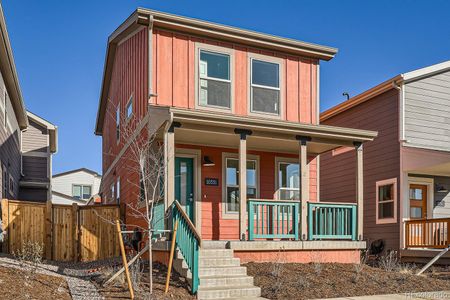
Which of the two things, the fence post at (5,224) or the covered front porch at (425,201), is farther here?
the covered front porch at (425,201)

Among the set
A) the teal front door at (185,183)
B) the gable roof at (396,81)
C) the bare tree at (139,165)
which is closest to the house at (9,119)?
the bare tree at (139,165)

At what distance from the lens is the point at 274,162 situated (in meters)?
12.8

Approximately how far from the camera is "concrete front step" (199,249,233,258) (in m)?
9.23

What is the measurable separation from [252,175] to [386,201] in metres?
4.49

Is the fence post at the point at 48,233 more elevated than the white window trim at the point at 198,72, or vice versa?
the white window trim at the point at 198,72

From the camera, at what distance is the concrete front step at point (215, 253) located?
9227 millimetres

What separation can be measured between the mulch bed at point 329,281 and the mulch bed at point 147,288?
1.45 metres

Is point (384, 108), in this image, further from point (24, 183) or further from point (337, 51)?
point (24, 183)

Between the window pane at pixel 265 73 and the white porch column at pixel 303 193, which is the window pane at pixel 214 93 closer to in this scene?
the window pane at pixel 265 73

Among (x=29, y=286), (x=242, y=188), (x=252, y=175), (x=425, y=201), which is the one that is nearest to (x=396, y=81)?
(x=425, y=201)

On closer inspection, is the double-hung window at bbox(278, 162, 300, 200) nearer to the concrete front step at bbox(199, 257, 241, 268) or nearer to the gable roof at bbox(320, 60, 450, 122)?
the gable roof at bbox(320, 60, 450, 122)

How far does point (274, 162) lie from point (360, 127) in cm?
431

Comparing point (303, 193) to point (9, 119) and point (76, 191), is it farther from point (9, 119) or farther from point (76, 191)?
point (76, 191)

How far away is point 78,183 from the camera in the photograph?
124ft
